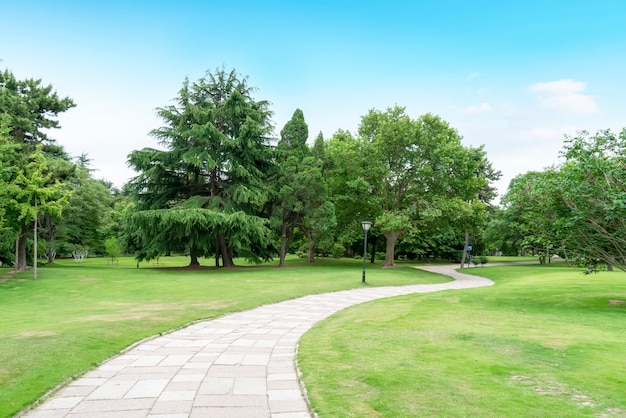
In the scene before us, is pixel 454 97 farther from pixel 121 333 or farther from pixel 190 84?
pixel 190 84

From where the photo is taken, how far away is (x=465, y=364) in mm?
5863

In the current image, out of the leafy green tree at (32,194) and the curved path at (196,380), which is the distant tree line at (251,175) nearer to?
the leafy green tree at (32,194)

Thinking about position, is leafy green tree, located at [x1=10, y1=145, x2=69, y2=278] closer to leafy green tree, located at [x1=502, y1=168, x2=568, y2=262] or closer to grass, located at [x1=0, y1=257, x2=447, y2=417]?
grass, located at [x1=0, y1=257, x2=447, y2=417]

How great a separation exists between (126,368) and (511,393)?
5311 millimetres

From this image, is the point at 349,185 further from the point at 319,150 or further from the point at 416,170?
the point at 416,170

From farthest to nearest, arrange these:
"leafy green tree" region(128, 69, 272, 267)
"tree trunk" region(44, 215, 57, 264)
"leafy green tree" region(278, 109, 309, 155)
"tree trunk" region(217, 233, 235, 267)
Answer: "tree trunk" region(44, 215, 57, 264) → "leafy green tree" region(278, 109, 309, 155) → "tree trunk" region(217, 233, 235, 267) → "leafy green tree" region(128, 69, 272, 267)

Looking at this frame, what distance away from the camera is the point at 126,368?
5891mm

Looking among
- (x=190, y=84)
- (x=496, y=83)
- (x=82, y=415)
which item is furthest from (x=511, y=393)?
(x=190, y=84)

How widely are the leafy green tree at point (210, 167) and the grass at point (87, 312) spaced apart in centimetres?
583

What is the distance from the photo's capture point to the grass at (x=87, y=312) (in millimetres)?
5551

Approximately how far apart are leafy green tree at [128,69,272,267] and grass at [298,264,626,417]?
18080 millimetres

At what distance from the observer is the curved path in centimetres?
427

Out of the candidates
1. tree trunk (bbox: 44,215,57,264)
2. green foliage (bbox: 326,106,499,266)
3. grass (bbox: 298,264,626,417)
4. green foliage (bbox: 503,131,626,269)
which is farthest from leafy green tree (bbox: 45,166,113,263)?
green foliage (bbox: 503,131,626,269)

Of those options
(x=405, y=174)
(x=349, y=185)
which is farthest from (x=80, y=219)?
(x=405, y=174)
